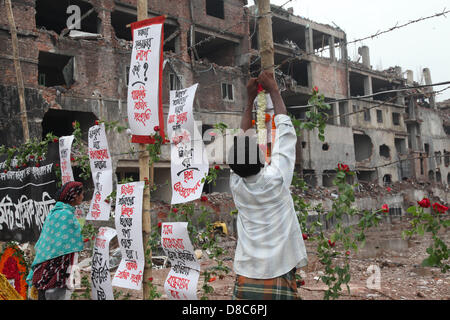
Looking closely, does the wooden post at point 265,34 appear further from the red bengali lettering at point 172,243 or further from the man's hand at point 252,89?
the red bengali lettering at point 172,243

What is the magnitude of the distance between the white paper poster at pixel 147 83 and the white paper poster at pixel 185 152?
18cm

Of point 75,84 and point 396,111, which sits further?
point 396,111

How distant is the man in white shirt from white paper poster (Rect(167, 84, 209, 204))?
1.36 meters

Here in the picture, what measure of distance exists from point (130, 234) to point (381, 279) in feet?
21.0

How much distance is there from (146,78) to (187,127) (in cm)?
77

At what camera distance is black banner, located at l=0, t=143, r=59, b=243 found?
573cm

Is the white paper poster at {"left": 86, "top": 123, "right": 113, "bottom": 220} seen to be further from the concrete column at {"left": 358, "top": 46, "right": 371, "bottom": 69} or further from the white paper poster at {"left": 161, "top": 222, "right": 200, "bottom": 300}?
the concrete column at {"left": 358, "top": 46, "right": 371, "bottom": 69}

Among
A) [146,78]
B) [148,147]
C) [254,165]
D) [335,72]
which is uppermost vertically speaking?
[335,72]

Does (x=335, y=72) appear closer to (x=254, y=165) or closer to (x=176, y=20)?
(x=176, y=20)

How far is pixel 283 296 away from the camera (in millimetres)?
2418

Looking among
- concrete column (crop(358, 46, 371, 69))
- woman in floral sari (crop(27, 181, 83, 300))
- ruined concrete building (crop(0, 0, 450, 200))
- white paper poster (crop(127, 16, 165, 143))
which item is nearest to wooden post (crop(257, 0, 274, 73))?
white paper poster (crop(127, 16, 165, 143))

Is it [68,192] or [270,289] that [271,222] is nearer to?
[270,289]

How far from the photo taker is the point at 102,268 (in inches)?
173
